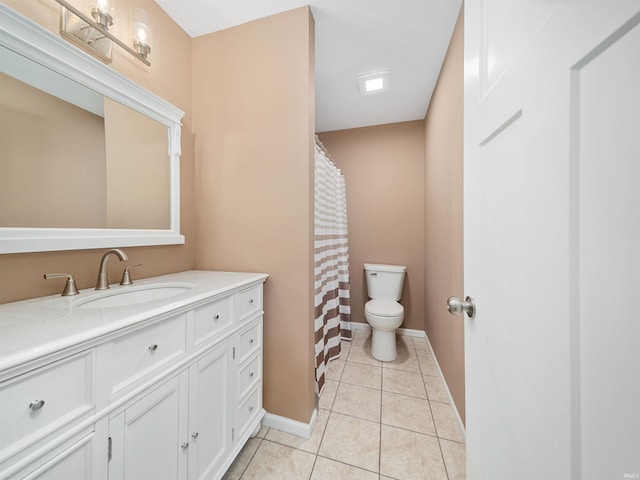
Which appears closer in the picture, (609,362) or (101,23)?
(609,362)

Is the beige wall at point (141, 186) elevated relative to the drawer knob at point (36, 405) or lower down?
elevated

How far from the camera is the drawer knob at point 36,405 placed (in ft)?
1.63

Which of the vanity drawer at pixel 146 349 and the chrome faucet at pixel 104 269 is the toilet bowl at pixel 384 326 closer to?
the vanity drawer at pixel 146 349

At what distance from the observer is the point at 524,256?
1.54ft

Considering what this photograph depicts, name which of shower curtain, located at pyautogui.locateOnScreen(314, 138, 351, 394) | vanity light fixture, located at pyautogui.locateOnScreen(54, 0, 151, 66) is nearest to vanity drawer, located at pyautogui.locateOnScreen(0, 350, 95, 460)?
shower curtain, located at pyautogui.locateOnScreen(314, 138, 351, 394)

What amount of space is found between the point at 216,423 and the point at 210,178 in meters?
1.31

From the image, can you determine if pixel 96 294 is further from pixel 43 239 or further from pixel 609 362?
pixel 609 362

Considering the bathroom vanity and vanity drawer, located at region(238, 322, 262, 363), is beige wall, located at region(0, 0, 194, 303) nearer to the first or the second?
the bathroom vanity

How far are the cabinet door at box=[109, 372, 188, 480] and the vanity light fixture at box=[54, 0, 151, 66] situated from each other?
1.45 metres

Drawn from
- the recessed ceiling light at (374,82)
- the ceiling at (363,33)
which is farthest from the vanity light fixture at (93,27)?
the recessed ceiling light at (374,82)

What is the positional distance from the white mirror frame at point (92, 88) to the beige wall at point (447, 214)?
1680mm

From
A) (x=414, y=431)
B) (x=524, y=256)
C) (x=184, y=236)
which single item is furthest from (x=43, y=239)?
(x=414, y=431)

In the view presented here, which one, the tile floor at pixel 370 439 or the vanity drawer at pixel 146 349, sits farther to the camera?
the tile floor at pixel 370 439

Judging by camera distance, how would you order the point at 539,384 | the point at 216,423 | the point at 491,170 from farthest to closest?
the point at 216,423 → the point at 491,170 → the point at 539,384
